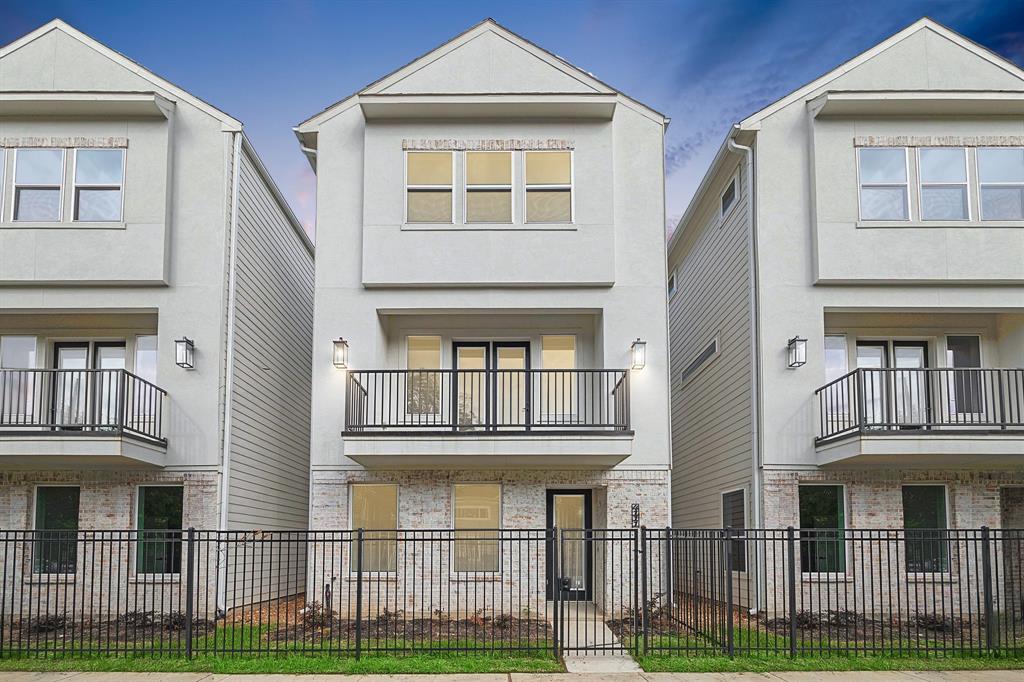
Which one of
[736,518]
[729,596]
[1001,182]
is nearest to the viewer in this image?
[729,596]

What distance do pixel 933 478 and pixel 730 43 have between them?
1991cm

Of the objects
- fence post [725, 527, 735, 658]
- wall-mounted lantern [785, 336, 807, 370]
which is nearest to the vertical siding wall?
wall-mounted lantern [785, 336, 807, 370]

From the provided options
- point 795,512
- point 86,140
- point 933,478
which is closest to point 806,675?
point 795,512

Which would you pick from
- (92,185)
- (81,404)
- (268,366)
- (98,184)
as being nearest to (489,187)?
(268,366)

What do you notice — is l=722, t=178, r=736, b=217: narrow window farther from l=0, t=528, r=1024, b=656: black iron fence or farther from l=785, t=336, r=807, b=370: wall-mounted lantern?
l=0, t=528, r=1024, b=656: black iron fence

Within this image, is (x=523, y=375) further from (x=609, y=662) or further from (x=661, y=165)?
(x=609, y=662)

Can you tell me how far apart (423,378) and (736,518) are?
657cm

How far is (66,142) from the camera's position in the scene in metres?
16.7

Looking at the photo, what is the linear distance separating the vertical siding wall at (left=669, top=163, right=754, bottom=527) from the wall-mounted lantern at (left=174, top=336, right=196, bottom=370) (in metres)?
10.1

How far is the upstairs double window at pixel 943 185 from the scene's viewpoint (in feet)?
54.1

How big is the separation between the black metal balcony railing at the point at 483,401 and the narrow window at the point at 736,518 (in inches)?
124

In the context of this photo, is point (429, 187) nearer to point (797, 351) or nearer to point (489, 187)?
point (489, 187)

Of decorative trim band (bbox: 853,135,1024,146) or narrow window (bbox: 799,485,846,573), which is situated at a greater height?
decorative trim band (bbox: 853,135,1024,146)

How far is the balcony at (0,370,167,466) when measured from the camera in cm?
1486
